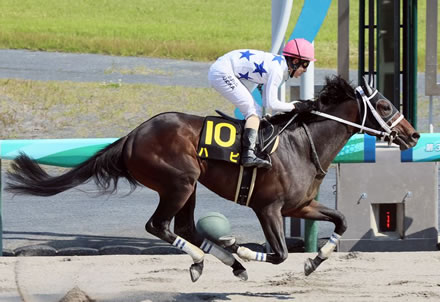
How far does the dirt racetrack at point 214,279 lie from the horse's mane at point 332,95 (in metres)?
1.31

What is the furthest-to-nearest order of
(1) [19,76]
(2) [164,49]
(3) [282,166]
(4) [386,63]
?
(2) [164,49], (1) [19,76], (4) [386,63], (3) [282,166]

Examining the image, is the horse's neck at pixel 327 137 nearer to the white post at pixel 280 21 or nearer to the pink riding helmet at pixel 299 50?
the pink riding helmet at pixel 299 50

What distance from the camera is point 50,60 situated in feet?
73.4

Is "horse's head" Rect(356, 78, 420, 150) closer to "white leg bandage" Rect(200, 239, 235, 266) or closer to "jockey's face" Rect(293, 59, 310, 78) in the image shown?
"jockey's face" Rect(293, 59, 310, 78)

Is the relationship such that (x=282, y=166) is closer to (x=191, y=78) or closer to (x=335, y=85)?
(x=335, y=85)

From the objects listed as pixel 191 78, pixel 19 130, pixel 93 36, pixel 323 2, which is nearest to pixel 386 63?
pixel 323 2

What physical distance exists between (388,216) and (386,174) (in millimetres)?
414

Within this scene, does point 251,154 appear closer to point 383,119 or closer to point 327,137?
point 327,137

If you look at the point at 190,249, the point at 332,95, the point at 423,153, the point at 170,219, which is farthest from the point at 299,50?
the point at 423,153

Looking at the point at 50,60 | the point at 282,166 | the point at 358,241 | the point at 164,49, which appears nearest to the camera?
the point at 282,166

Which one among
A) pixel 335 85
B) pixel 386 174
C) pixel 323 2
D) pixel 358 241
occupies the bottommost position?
pixel 358 241

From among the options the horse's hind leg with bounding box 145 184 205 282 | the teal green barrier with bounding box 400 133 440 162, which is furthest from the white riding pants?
the teal green barrier with bounding box 400 133 440 162

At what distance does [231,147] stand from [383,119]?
118cm

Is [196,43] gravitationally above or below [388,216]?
above
